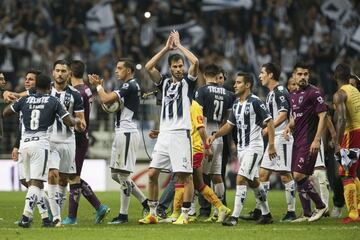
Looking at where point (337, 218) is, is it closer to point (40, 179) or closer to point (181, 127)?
point (181, 127)

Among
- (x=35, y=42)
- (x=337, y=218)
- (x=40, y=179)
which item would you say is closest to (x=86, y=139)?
(x=40, y=179)

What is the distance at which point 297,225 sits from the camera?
48.7 feet

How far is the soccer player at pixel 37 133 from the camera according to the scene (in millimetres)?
13891

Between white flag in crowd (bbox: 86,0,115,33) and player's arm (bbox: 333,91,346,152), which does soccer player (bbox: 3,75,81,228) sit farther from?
white flag in crowd (bbox: 86,0,115,33)

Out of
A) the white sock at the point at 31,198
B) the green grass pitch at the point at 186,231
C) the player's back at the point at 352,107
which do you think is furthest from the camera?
the player's back at the point at 352,107

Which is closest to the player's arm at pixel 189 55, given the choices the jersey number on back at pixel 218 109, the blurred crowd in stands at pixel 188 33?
the jersey number on back at pixel 218 109

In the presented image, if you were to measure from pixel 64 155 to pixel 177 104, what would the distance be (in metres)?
1.89

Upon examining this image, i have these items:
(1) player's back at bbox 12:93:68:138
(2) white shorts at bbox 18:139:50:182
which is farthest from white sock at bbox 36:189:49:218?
(1) player's back at bbox 12:93:68:138

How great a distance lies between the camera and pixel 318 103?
1586 cm

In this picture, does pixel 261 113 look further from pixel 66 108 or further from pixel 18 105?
pixel 18 105

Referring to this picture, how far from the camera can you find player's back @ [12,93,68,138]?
1403 centimetres

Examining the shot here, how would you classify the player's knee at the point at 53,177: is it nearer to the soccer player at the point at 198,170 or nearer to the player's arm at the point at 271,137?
the soccer player at the point at 198,170

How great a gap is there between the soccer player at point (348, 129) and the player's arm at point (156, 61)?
2.80 metres

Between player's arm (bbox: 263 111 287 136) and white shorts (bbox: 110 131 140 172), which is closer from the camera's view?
white shorts (bbox: 110 131 140 172)
